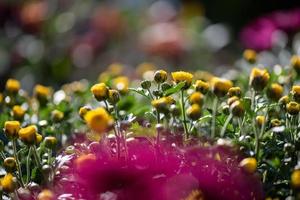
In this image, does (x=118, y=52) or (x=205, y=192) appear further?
(x=118, y=52)

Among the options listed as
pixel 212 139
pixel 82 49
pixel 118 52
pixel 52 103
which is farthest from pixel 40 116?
pixel 118 52

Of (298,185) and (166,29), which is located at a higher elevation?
(166,29)

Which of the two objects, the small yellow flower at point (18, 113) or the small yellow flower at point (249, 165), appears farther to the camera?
the small yellow flower at point (18, 113)

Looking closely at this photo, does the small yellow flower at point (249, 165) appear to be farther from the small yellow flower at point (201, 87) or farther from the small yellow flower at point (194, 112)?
the small yellow flower at point (201, 87)

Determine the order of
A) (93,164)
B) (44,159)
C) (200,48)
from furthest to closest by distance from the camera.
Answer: (200,48), (44,159), (93,164)

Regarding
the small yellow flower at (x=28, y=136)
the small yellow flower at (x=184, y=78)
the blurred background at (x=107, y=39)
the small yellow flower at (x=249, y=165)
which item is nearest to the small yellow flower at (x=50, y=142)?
the small yellow flower at (x=28, y=136)

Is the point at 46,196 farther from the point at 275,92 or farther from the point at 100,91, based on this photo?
the point at 275,92

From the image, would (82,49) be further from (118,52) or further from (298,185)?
(298,185)

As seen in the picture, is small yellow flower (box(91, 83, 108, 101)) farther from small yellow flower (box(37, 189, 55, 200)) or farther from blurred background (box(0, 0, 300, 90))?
blurred background (box(0, 0, 300, 90))

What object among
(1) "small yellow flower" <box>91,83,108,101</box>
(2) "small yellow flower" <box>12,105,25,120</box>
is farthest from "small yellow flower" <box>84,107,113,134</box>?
(2) "small yellow flower" <box>12,105,25,120</box>
